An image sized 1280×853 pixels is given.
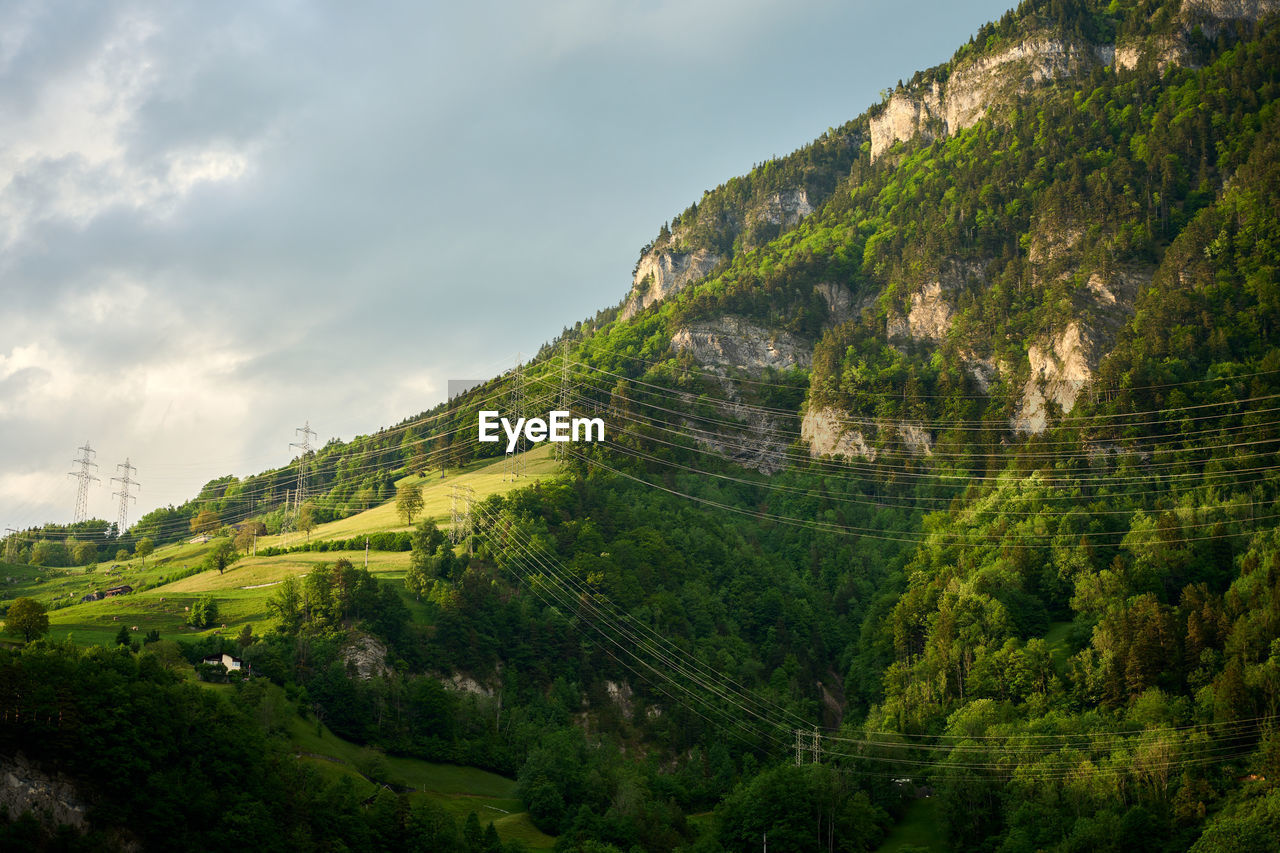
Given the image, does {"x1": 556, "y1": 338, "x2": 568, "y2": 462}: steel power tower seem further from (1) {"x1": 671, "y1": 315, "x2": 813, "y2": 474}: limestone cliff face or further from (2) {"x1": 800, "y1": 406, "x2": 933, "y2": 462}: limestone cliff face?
(2) {"x1": 800, "y1": 406, "x2": 933, "y2": 462}: limestone cliff face

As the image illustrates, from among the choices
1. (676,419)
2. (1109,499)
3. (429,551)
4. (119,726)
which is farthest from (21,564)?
(1109,499)

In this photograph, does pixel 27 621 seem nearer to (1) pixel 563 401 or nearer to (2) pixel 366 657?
(2) pixel 366 657

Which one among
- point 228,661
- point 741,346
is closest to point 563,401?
point 741,346

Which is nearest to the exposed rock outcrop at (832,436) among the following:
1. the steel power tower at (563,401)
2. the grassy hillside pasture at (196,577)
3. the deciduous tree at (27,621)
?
the steel power tower at (563,401)

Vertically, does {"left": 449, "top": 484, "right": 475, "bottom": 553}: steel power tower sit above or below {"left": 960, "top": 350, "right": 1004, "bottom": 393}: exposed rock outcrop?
below

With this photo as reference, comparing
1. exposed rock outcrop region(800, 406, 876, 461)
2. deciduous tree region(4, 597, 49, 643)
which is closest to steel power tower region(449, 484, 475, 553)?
deciduous tree region(4, 597, 49, 643)

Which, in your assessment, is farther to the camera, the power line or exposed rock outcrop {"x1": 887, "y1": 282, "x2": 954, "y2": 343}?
exposed rock outcrop {"x1": 887, "y1": 282, "x2": 954, "y2": 343}

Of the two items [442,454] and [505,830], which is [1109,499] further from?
[442,454]
